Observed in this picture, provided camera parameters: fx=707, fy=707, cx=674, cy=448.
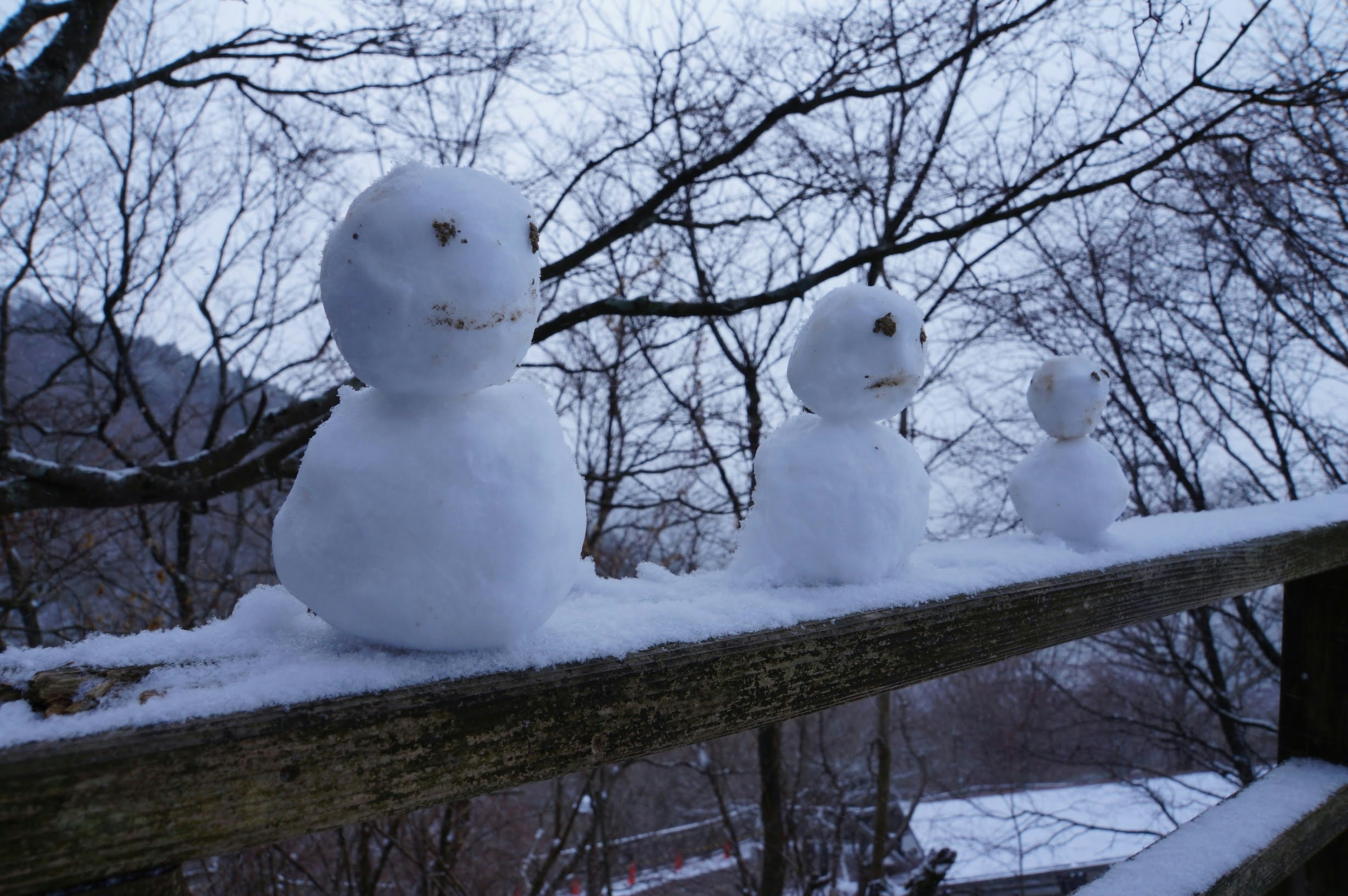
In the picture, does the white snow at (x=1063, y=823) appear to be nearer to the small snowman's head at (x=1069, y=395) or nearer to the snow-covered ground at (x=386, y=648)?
the small snowman's head at (x=1069, y=395)

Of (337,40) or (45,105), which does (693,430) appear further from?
(45,105)

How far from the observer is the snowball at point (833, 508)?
39.0 inches

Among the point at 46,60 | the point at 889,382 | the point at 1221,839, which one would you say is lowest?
the point at 1221,839

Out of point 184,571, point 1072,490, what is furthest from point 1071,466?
point 184,571

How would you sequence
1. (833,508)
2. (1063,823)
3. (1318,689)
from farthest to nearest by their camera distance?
(1063,823) → (1318,689) → (833,508)

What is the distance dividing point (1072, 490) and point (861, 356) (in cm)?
66

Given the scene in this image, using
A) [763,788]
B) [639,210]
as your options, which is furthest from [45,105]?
[763,788]

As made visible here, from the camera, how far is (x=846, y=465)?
1.02 metres

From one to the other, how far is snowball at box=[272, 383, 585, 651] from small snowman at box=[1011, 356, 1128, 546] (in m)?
1.13

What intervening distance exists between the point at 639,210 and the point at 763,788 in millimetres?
3826

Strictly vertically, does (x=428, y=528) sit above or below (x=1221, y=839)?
above

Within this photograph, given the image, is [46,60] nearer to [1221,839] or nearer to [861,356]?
[861,356]

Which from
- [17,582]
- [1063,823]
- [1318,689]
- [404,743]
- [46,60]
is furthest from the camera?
[1063,823]

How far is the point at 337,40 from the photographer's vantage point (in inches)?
144
